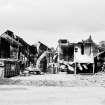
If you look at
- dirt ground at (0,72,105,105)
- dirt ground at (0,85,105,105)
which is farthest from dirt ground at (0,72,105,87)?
dirt ground at (0,85,105,105)

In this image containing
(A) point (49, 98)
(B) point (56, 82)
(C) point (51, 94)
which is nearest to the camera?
(A) point (49, 98)

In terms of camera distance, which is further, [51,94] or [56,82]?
[56,82]

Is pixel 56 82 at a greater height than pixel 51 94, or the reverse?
pixel 56 82

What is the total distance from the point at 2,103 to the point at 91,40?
4198 cm

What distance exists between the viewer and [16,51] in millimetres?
55531

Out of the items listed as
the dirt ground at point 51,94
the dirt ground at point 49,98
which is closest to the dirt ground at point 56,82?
the dirt ground at point 51,94

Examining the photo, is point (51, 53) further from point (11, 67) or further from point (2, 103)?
point (2, 103)

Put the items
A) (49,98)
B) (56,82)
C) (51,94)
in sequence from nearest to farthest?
(49,98) → (51,94) → (56,82)

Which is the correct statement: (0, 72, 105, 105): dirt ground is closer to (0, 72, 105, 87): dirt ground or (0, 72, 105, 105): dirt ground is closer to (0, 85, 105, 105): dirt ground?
(0, 85, 105, 105): dirt ground

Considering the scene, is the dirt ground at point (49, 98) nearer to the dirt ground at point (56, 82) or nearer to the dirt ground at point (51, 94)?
the dirt ground at point (51, 94)

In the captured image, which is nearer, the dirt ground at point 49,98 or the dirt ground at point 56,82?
the dirt ground at point 49,98

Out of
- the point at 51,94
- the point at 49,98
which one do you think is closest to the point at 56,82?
the point at 51,94

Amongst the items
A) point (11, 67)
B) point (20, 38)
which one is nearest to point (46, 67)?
point (20, 38)

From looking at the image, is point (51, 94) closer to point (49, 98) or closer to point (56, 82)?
point (49, 98)
